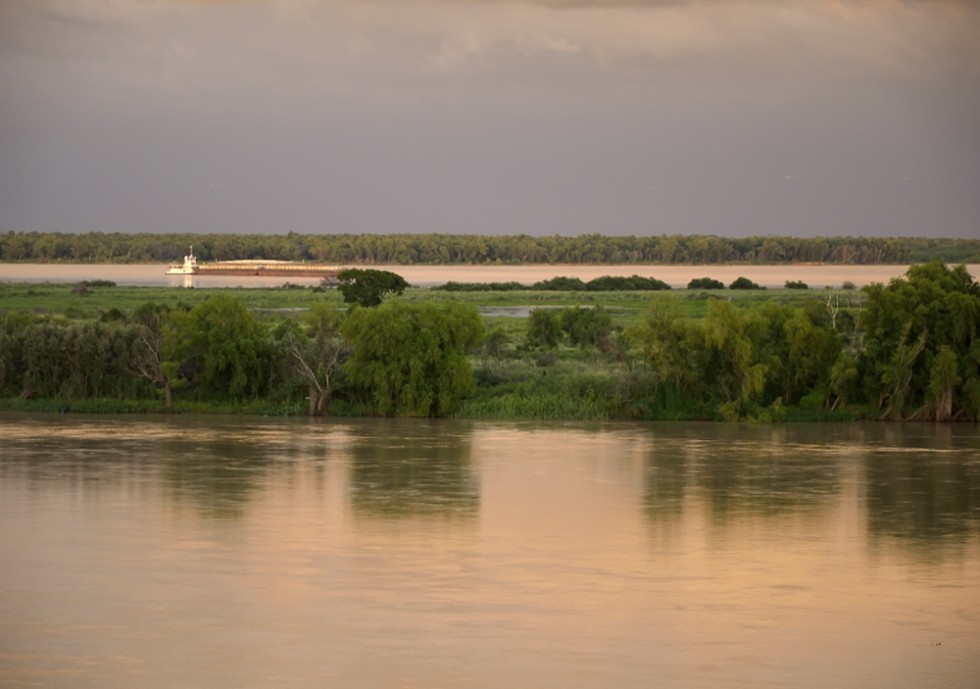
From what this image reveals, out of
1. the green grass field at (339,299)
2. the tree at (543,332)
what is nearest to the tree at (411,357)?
the tree at (543,332)

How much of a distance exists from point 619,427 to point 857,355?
630 centimetres

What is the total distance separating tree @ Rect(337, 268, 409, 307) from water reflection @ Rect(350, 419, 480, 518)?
64.0 feet

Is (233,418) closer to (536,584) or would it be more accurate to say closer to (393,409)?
(393,409)

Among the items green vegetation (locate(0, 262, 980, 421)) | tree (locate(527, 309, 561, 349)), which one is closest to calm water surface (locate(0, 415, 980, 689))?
green vegetation (locate(0, 262, 980, 421))

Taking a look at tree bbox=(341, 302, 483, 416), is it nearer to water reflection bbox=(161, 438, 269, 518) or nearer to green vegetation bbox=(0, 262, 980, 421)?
green vegetation bbox=(0, 262, 980, 421)

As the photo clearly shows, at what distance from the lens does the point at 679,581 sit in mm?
18062

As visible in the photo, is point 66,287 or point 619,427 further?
point 66,287

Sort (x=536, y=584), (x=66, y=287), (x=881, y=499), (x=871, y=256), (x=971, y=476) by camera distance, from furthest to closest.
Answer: (x=871, y=256) < (x=66, y=287) < (x=971, y=476) < (x=881, y=499) < (x=536, y=584)

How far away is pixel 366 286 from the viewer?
56.7 meters

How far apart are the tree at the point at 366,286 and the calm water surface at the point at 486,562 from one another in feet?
74.4

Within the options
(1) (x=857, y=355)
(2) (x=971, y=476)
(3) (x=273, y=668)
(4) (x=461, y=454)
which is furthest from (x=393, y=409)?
(3) (x=273, y=668)

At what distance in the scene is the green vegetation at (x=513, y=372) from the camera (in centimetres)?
3638

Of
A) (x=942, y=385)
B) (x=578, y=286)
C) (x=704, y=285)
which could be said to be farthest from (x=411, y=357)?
(x=578, y=286)

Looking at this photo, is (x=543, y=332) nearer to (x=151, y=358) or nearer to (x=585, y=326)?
(x=585, y=326)
